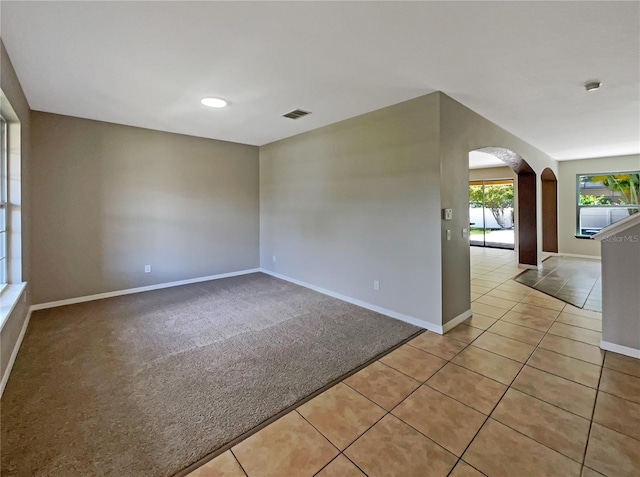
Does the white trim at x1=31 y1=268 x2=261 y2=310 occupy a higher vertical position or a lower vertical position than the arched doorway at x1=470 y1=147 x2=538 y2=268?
lower

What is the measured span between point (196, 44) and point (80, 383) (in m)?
2.69

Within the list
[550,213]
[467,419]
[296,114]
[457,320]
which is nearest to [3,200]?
[296,114]

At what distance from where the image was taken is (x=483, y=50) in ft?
7.11

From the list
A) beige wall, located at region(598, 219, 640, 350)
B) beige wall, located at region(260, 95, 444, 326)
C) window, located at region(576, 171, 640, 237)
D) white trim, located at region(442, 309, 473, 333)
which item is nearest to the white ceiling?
beige wall, located at region(260, 95, 444, 326)

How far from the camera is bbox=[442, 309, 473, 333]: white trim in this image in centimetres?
308

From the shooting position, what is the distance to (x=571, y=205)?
723 cm

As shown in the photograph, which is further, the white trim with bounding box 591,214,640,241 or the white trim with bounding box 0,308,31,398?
the white trim with bounding box 591,214,640,241

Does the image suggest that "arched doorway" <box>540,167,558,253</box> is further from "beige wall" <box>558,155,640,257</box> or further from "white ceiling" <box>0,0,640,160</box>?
"white ceiling" <box>0,0,640,160</box>

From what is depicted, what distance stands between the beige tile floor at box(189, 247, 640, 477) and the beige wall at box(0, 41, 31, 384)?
2090mm

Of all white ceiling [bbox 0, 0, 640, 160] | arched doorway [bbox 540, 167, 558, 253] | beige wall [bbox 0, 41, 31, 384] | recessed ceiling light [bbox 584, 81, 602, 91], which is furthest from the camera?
arched doorway [bbox 540, 167, 558, 253]

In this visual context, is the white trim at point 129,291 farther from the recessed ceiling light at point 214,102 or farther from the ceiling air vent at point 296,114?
the ceiling air vent at point 296,114

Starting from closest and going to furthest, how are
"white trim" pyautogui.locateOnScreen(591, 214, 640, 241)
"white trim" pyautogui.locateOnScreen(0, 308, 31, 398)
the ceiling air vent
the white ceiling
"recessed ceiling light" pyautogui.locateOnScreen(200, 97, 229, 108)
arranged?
the white ceiling → "white trim" pyautogui.locateOnScreen(0, 308, 31, 398) → "white trim" pyautogui.locateOnScreen(591, 214, 640, 241) → "recessed ceiling light" pyautogui.locateOnScreen(200, 97, 229, 108) → the ceiling air vent

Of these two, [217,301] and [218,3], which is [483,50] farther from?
[217,301]

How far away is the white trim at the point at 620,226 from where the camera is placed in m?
2.49
